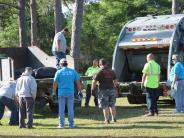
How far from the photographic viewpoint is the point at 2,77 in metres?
14.6

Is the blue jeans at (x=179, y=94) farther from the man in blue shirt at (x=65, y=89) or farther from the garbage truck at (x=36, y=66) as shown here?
the man in blue shirt at (x=65, y=89)

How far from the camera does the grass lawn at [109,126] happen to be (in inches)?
441

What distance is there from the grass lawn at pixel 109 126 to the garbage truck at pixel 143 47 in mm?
911

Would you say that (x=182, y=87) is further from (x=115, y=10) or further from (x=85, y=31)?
(x=85, y=31)

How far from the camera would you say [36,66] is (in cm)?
1695

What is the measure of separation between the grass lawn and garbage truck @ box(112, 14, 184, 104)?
911 millimetres

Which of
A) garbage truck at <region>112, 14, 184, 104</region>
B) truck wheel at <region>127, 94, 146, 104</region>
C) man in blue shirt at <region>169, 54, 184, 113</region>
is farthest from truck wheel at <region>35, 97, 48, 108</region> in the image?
truck wheel at <region>127, 94, 146, 104</region>

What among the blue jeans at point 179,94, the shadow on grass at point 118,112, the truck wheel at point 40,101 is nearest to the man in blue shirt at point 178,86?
the blue jeans at point 179,94

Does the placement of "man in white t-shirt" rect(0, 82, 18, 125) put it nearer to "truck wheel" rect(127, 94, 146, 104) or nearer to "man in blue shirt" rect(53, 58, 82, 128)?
"man in blue shirt" rect(53, 58, 82, 128)

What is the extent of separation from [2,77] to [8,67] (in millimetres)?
518

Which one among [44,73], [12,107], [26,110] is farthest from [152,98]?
[12,107]

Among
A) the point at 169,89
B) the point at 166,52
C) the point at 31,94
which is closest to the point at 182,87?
the point at 169,89

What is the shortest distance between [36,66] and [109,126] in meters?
5.13

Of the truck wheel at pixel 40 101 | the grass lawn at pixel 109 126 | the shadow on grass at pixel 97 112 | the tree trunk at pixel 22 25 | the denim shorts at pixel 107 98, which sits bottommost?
the shadow on grass at pixel 97 112
